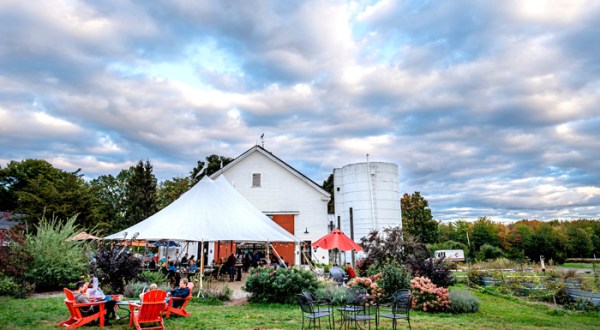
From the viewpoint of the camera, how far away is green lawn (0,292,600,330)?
7902 mm

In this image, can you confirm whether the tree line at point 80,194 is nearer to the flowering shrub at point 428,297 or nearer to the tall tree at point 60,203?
the tall tree at point 60,203

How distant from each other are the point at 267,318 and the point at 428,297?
4.65m

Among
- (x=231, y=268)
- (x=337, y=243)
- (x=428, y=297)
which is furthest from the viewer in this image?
(x=231, y=268)

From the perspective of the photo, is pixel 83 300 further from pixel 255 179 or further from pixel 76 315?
pixel 255 179

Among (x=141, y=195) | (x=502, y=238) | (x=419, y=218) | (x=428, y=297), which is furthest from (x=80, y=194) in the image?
(x=502, y=238)

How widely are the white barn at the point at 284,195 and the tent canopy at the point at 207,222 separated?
7.23 metres

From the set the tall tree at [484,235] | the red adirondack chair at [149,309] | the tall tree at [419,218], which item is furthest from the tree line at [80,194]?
the tall tree at [484,235]

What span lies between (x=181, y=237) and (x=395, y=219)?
43.2 feet

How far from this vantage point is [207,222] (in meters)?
13.7

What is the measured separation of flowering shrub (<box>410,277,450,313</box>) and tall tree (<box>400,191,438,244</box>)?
35166 millimetres

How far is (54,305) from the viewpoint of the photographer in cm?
973

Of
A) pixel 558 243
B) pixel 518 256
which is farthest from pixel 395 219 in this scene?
pixel 558 243

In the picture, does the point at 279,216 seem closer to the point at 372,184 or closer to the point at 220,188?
the point at 372,184

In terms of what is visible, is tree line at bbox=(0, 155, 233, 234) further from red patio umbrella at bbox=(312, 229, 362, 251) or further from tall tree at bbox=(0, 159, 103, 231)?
red patio umbrella at bbox=(312, 229, 362, 251)
